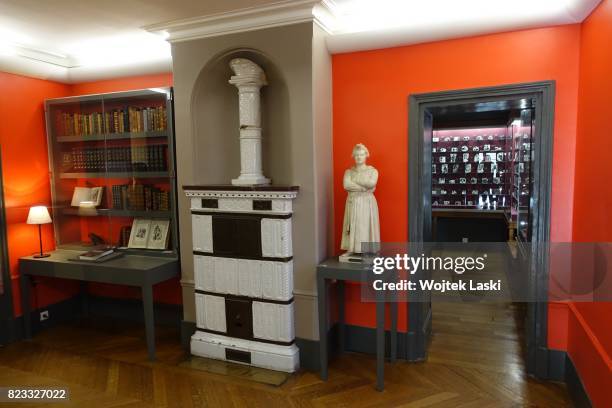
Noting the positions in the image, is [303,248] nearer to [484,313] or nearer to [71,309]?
[484,313]

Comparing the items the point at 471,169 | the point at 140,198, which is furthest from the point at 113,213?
the point at 471,169

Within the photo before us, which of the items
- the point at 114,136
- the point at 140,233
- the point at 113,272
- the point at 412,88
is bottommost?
the point at 113,272

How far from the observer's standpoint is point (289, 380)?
11.1 ft

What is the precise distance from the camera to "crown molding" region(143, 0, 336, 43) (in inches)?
127

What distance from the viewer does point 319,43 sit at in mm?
3422

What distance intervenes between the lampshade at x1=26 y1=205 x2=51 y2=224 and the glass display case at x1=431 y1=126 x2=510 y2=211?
6339 millimetres

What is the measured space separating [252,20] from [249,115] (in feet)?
2.52

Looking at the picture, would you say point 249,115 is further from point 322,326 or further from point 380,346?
point 380,346

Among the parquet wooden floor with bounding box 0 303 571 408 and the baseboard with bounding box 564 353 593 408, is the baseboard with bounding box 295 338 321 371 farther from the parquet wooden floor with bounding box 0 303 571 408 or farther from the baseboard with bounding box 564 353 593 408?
the baseboard with bounding box 564 353 593 408

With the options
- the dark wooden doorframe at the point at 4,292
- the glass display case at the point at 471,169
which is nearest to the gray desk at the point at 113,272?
the dark wooden doorframe at the point at 4,292

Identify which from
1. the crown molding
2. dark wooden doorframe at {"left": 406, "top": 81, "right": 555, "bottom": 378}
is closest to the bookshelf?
the crown molding

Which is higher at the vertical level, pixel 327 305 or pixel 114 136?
pixel 114 136

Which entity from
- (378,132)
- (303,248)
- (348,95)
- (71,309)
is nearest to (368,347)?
(303,248)

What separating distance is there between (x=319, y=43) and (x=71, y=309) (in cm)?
415
